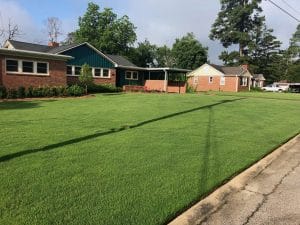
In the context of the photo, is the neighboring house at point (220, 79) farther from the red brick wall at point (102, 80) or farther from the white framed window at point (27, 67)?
the white framed window at point (27, 67)

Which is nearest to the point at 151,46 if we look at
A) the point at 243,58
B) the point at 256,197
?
the point at 243,58

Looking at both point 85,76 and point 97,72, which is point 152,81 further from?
point 85,76

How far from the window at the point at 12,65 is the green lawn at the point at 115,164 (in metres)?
12.3

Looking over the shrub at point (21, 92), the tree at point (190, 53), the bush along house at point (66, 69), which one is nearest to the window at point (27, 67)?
the bush along house at point (66, 69)

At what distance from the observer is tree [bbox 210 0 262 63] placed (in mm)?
72125

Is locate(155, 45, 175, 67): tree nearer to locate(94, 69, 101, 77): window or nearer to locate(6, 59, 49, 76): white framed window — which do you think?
locate(94, 69, 101, 77): window

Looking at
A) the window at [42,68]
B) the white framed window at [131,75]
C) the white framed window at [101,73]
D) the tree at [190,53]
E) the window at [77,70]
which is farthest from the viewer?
the tree at [190,53]

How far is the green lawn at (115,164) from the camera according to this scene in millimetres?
3865

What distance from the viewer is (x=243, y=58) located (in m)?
69.6

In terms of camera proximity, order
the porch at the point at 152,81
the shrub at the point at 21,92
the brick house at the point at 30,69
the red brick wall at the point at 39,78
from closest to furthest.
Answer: the shrub at the point at 21,92 < the brick house at the point at 30,69 < the red brick wall at the point at 39,78 < the porch at the point at 152,81

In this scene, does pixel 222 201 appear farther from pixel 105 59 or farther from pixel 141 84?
pixel 141 84

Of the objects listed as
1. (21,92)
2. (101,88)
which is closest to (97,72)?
(101,88)

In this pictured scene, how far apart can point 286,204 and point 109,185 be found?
8.54 feet

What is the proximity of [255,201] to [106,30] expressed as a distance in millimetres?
53275
